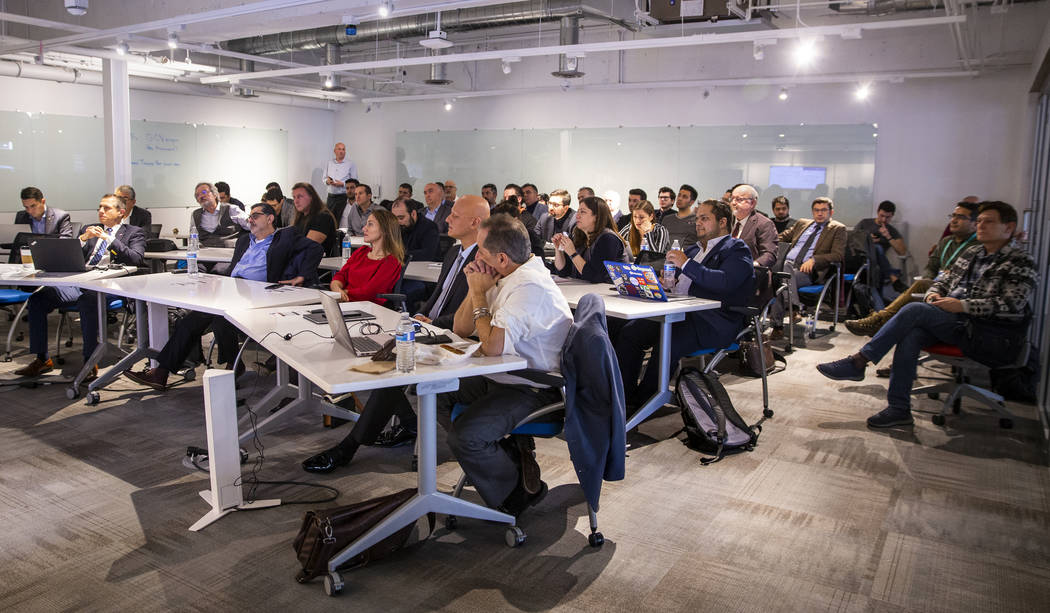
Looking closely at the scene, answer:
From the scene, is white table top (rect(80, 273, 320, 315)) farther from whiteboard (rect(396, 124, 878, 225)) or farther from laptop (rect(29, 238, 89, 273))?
whiteboard (rect(396, 124, 878, 225))

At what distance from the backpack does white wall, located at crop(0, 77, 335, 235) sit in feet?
35.2

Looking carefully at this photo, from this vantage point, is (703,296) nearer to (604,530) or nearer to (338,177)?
(604,530)

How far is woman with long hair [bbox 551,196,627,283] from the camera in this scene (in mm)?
5559

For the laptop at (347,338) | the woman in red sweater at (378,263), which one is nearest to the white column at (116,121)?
the woman in red sweater at (378,263)

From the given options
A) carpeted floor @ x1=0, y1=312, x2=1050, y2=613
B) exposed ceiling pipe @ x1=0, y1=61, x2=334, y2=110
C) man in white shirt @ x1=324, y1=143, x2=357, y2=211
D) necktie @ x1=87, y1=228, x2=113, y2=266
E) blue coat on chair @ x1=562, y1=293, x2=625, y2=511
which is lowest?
carpeted floor @ x1=0, y1=312, x2=1050, y2=613

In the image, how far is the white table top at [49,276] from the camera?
5.14 m

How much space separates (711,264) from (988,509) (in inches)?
77.3

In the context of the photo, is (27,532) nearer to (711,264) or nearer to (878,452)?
(711,264)

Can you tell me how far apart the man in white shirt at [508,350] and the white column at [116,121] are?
8.10 metres

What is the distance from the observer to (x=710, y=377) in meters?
4.53

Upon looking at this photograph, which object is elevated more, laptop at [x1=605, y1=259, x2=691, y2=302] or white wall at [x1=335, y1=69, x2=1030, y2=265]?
white wall at [x1=335, y1=69, x2=1030, y2=265]

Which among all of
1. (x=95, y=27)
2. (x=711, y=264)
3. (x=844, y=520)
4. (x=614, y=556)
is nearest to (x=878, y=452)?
(x=844, y=520)

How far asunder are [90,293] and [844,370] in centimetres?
533

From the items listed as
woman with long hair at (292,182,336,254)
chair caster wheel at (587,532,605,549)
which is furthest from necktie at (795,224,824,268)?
chair caster wheel at (587,532,605,549)
